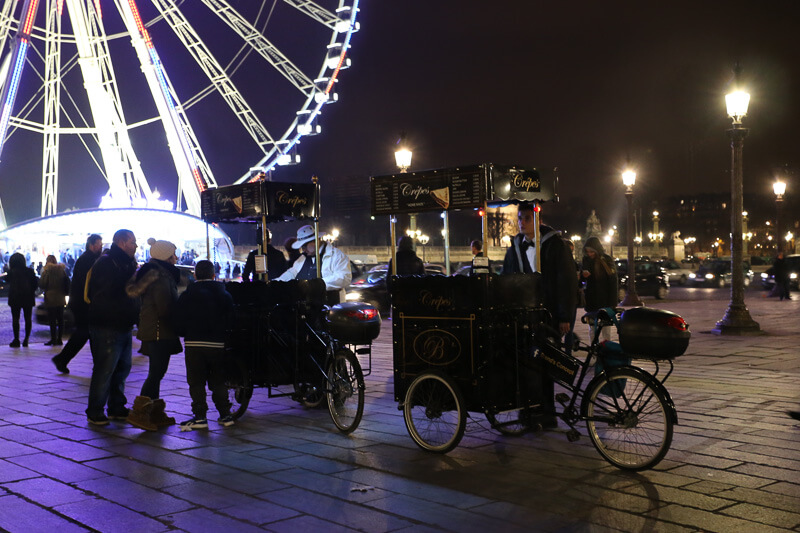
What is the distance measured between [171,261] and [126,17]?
2260 centimetres

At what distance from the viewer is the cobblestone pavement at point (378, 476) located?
5062mm

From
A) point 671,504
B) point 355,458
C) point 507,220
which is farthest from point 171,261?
point 507,220

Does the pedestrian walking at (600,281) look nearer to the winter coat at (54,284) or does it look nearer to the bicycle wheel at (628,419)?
the bicycle wheel at (628,419)

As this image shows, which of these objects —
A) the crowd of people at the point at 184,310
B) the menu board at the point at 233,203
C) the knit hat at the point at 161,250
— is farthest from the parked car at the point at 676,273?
the knit hat at the point at 161,250

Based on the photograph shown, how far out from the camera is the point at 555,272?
7945 mm

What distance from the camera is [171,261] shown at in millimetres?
8797

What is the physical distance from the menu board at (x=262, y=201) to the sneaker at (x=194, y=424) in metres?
2.48

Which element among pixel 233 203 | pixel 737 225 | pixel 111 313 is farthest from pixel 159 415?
pixel 737 225

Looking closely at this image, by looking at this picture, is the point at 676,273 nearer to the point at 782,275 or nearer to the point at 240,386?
the point at 782,275

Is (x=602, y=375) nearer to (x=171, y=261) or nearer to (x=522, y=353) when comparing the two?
(x=522, y=353)

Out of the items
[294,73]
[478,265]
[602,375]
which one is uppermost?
[294,73]

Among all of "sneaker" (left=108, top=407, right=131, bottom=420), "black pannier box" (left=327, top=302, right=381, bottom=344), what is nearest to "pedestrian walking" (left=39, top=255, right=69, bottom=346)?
"sneaker" (left=108, top=407, right=131, bottom=420)

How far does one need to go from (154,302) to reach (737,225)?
11.9 m

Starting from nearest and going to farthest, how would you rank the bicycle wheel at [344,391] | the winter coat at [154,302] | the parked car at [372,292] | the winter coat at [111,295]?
Result: the bicycle wheel at [344,391] → the winter coat at [154,302] → the winter coat at [111,295] → the parked car at [372,292]
